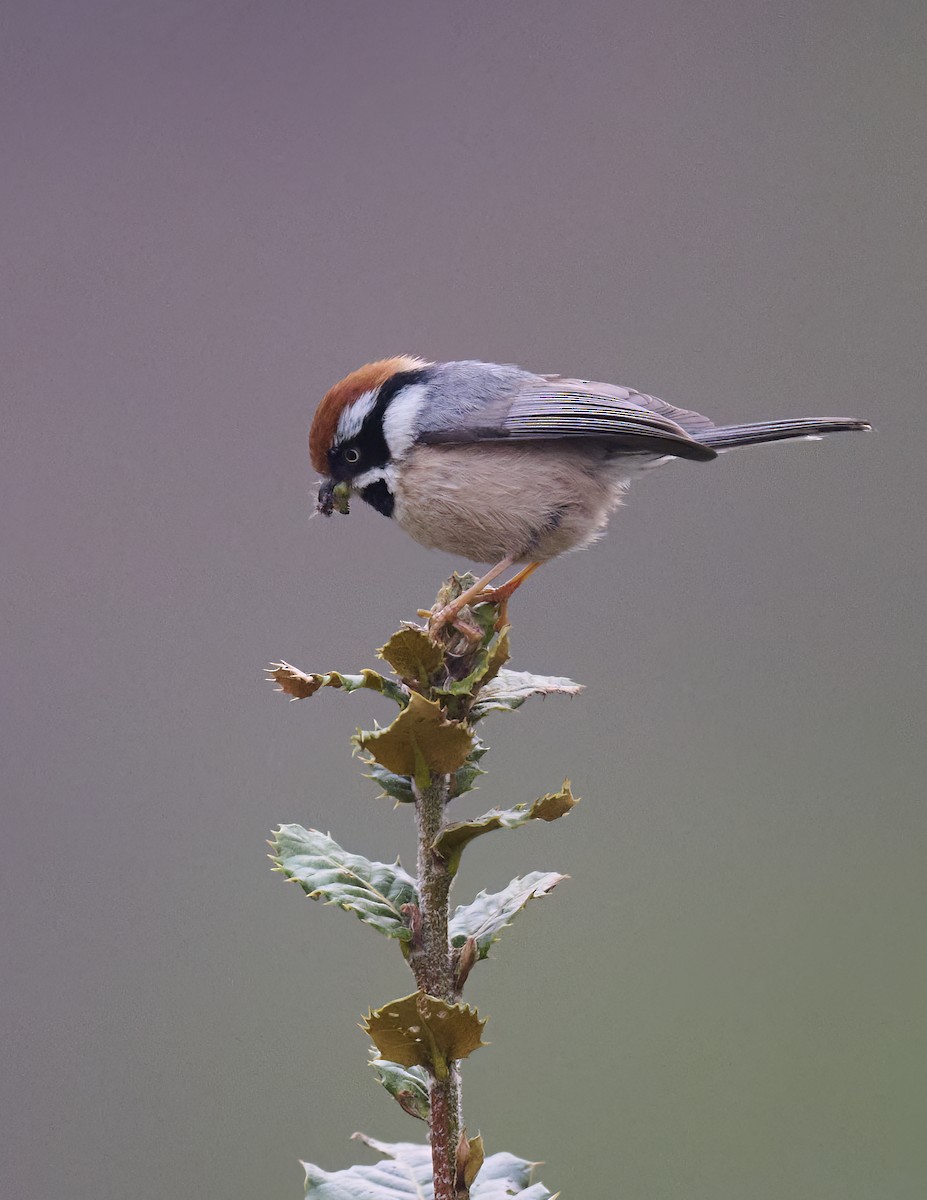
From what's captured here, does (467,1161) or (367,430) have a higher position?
(367,430)

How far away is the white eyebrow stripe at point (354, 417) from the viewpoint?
1.67 m

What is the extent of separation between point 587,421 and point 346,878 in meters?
0.89

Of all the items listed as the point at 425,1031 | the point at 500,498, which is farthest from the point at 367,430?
the point at 425,1031

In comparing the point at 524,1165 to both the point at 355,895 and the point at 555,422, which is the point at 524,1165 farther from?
the point at 555,422

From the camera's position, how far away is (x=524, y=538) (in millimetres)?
1830

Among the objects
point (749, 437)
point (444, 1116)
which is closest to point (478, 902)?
point (444, 1116)

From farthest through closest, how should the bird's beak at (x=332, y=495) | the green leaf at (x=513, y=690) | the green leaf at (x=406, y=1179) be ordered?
the bird's beak at (x=332, y=495), the green leaf at (x=513, y=690), the green leaf at (x=406, y=1179)

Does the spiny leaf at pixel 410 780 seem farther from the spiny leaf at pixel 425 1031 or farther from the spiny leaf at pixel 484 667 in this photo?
the spiny leaf at pixel 425 1031

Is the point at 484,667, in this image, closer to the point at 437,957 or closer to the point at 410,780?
the point at 410,780

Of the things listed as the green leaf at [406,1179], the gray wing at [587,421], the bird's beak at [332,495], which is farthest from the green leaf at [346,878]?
the gray wing at [587,421]

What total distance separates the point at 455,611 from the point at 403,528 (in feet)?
1.67

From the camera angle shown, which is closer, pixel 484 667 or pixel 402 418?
pixel 484 667

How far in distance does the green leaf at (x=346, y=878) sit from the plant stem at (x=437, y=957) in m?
0.03

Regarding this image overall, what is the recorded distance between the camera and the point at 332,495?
1.77 metres
